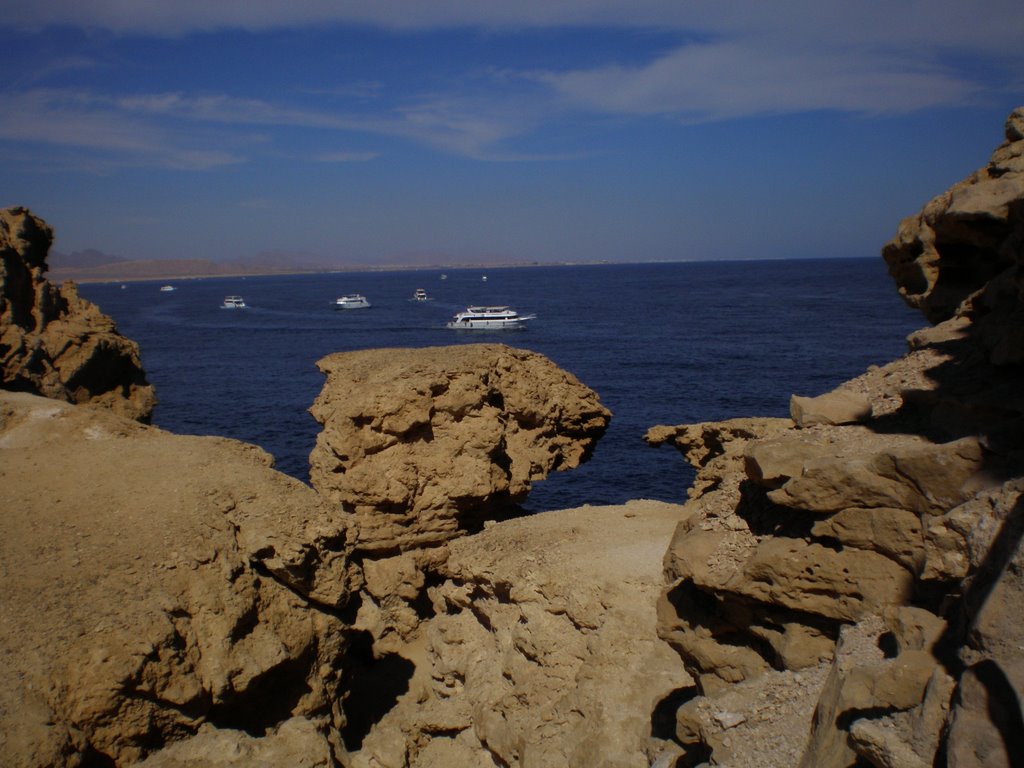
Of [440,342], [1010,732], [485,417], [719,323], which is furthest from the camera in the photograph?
[719,323]

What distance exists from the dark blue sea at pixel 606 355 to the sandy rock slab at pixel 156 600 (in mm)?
Answer: 19739

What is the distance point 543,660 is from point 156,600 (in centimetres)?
812

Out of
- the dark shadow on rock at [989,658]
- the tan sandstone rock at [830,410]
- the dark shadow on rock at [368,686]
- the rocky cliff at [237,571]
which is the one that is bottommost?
the dark shadow on rock at [368,686]

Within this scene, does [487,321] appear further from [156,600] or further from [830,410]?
[156,600]

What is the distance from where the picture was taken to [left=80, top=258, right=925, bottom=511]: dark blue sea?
41.4 metres

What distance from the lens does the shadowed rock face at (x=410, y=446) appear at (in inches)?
913

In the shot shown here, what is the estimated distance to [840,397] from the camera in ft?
45.1

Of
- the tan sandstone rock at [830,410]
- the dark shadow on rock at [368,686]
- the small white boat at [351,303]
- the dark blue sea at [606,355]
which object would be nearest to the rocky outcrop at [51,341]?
the dark blue sea at [606,355]

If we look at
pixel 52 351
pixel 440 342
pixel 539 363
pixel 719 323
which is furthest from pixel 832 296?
pixel 52 351

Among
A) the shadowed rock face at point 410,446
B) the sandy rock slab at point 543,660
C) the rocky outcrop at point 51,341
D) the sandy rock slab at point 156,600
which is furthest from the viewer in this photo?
the rocky outcrop at point 51,341

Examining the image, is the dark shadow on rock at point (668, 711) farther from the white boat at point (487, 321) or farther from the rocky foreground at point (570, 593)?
the white boat at point (487, 321)

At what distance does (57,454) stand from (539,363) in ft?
54.0

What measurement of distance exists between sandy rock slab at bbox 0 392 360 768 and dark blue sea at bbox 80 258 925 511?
19.7m

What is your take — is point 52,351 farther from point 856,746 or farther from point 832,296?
point 832,296
